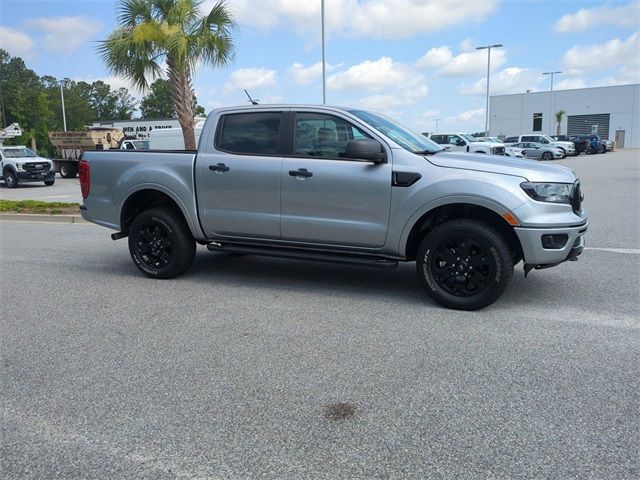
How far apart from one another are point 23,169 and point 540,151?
33.3 metres

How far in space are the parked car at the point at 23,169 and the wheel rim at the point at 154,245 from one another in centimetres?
2065

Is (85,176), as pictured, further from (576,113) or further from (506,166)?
(576,113)

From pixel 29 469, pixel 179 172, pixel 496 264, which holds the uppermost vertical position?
pixel 179 172

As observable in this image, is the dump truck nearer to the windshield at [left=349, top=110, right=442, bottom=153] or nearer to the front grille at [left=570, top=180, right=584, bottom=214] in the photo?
the windshield at [left=349, top=110, right=442, bottom=153]

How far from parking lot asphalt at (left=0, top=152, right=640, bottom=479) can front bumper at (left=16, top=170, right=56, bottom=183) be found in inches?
789

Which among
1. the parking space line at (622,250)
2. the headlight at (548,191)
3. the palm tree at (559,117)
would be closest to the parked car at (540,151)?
the parking space line at (622,250)

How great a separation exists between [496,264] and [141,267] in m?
4.02

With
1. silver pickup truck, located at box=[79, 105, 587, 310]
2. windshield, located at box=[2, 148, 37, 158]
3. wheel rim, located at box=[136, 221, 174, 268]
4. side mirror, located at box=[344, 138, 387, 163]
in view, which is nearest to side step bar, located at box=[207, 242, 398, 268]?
silver pickup truck, located at box=[79, 105, 587, 310]

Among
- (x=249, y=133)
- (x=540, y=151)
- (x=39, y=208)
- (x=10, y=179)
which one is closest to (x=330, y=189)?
(x=249, y=133)

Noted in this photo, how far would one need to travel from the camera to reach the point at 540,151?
41344 mm

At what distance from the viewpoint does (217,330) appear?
16.1 ft

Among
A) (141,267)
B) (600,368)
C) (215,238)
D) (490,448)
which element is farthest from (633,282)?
(141,267)

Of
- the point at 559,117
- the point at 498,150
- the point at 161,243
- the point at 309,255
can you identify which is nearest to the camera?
the point at 309,255

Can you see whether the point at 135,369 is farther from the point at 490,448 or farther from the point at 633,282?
the point at 633,282
